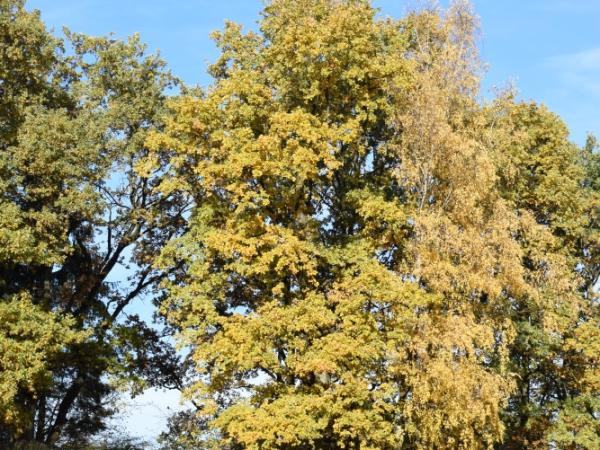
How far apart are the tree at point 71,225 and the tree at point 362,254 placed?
2.46 meters

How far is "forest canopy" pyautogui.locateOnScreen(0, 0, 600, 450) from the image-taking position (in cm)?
2198

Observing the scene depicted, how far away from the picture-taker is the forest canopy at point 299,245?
22.0 metres

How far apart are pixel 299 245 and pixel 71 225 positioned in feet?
31.2

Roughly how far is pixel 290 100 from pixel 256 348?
9431 mm

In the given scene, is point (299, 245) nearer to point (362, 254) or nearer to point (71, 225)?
point (362, 254)

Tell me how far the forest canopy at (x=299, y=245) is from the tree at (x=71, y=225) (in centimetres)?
10

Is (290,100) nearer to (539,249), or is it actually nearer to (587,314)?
(539,249)

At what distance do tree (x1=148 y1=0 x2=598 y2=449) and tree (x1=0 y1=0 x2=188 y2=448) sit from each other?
97.0 inches

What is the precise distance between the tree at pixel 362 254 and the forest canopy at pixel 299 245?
102 mm

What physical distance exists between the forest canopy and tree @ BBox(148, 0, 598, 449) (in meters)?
0.10

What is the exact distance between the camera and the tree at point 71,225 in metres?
24.1

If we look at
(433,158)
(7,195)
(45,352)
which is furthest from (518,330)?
(7,195)

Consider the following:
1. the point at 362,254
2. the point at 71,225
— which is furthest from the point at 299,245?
the point at 71,225

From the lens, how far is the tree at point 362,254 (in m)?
21.7
